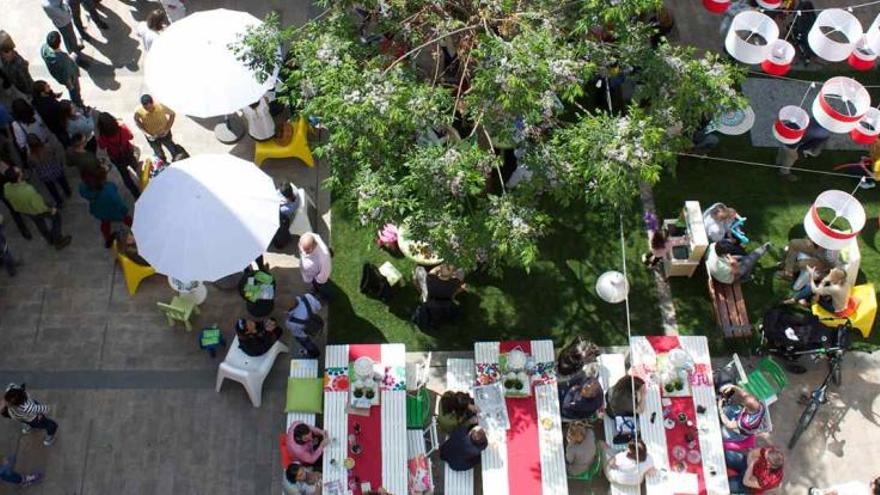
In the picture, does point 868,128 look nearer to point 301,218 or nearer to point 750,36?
point 750,36

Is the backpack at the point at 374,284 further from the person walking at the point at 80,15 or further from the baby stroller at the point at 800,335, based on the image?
the person walking at the point at 80,15

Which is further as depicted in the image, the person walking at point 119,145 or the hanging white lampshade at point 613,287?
the person walking at point 119,145

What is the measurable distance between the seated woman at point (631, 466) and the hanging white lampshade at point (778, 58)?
5371 mm

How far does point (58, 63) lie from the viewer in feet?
42.4

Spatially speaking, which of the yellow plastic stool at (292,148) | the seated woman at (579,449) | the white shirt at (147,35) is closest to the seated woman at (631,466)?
the seated woman at (579,449)

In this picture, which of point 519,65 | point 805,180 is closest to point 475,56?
point 519,65

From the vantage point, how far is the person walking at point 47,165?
11977 millimetres

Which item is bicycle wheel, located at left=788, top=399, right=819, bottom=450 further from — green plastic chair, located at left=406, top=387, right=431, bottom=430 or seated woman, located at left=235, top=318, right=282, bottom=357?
seated woman, located at left=235, top=318, right=282, bottom=357

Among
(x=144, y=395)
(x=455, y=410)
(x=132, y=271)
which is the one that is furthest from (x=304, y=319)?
(x=132, y=271)

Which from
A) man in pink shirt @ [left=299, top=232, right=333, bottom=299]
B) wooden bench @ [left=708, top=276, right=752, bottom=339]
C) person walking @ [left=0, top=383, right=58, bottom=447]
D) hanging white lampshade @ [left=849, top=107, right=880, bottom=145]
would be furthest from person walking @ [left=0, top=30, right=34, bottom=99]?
hanging white lampshade @ [left=849, top=107, right=880, bottom=145]

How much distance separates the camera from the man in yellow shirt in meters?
12.5

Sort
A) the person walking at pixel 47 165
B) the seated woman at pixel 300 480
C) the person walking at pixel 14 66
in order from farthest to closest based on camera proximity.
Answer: the person walking at pixel 14 66 → the person walking at pixel 47 165 → the seated woman at pixel 300 480

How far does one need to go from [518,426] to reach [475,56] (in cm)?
449

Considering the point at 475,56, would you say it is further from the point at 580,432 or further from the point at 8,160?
the point at 8,160
